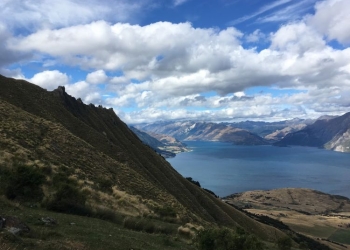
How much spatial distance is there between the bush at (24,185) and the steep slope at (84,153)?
939 millimetres

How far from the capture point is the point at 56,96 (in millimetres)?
63781

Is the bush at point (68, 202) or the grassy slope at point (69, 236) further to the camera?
the bush at point (68, 202)

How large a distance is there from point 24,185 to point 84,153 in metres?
19.1

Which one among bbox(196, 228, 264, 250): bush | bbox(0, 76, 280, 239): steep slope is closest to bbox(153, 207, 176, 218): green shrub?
bbox(0, 76, 280, 239): steep slope

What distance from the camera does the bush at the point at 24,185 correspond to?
1902 centimetres

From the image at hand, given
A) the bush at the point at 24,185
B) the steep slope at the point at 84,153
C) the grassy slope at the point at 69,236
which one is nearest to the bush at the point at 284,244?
the steep slope at the point at 84,153

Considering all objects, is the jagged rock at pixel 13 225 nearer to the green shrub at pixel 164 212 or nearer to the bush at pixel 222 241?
the bush at pixel 222 241

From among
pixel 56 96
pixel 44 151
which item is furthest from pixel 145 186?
pixel 56 96

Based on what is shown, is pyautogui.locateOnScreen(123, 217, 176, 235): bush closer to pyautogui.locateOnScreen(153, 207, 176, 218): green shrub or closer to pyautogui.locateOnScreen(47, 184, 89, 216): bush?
pyautogui.locateOnScreen(47, 184, 89, 216): bush

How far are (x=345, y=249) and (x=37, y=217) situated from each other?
3656 inches

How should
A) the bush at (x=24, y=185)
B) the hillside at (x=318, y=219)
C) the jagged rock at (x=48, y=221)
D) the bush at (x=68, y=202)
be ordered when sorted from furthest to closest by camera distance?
the hillside at (x=318, y=219), the bush at (x=24, y=185), the bush at (x=68, y=202), the jagged rock at (x=48, y=221)

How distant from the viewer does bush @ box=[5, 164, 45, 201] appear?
19016 mm

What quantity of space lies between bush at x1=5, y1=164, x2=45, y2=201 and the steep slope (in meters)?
0.94

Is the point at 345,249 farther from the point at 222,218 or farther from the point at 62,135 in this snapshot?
the point at 62,135
